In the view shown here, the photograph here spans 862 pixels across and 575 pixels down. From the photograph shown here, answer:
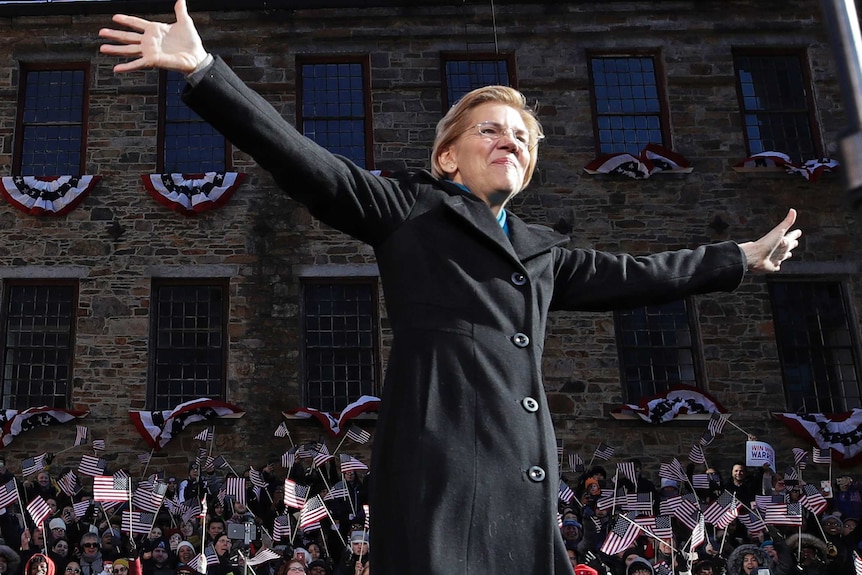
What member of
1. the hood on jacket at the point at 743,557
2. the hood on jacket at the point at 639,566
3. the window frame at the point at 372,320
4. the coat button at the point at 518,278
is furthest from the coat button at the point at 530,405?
the window frame at the point at 372,320

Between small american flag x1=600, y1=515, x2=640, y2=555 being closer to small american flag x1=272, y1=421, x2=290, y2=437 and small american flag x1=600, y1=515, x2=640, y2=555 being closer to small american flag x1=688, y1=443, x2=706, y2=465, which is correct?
small american flag x1=688, y1=443, x2=706, y2=465

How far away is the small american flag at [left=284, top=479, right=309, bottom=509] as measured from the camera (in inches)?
532

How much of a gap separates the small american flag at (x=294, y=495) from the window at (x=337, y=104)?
6.32 metres

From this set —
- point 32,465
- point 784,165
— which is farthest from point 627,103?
point 32,465

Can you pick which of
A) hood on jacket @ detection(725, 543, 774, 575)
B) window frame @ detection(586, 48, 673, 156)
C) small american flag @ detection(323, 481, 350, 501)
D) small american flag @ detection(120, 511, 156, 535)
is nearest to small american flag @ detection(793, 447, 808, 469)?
hood on jacket @ detection(725, 543, 774, 575)

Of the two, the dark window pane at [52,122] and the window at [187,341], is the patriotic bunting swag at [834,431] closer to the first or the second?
the window at [187,341]

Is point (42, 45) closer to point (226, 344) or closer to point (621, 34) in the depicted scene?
point (226, 344)

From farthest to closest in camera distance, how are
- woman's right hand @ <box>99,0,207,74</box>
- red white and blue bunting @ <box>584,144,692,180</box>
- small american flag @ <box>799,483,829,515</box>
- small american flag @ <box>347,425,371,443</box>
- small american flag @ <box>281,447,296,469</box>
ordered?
red white and blue bunting @ <box>584,144,692,180</box>, small american flag @ <box>347,425,371,443</box>, small american flag @ <box>281,447,296,469</box>, small american flag @ <box>799,483,829,515</box>, woman's right hand @ <box>99,0,207,74</box>

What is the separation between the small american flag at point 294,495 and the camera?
13.5 metres

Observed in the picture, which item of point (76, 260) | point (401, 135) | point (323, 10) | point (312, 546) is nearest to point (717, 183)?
point (401, 135)

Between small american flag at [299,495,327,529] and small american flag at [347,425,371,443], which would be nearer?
small american flag at [299,495,327,529]

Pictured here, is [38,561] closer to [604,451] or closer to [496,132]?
[604,451]

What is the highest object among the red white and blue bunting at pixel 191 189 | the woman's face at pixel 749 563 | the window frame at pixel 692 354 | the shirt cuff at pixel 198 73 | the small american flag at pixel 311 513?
the red white and blue bunting at pixel 191 189

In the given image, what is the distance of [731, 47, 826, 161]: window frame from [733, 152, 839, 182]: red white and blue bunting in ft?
1.69
